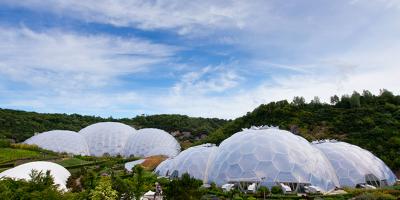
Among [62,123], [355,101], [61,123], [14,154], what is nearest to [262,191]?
[14,154]

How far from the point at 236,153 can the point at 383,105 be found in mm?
39402

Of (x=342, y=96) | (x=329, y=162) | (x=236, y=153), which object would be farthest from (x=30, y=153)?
(x=342, y=96)

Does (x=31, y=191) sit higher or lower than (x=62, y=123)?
lower

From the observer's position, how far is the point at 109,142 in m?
75.1

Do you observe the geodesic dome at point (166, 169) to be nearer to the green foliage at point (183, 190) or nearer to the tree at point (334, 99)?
the green foliage at point (183, 190)

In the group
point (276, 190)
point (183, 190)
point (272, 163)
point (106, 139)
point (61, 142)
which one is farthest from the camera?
point (106, 139)

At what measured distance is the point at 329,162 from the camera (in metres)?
39.2

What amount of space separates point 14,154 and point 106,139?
22180 millimetres

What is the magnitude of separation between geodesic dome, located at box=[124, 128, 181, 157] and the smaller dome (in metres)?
29.3

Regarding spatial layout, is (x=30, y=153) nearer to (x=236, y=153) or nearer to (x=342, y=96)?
(x=236, y=153)

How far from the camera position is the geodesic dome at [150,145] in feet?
233

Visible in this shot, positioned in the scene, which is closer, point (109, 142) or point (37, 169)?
point (37, 169)

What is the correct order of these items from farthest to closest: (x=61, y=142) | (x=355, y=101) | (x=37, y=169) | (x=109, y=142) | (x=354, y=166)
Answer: (x=109, y=142) < (x=61, y=142) < (x=355, y=101) < (x=354, y=166) < (x=37, y=169)

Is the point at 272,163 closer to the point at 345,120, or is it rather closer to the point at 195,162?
the point at 195,162
